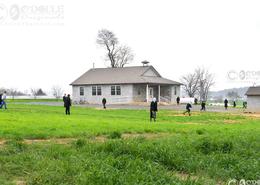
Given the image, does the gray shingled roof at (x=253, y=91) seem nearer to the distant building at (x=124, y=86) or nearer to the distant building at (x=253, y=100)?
the distant building at (x=253, y=100)

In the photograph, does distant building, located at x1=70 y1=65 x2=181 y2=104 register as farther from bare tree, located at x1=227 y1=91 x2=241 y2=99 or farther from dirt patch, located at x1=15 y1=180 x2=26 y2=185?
bare tree, located at x1=227 y1=91 x2=241 y2=99

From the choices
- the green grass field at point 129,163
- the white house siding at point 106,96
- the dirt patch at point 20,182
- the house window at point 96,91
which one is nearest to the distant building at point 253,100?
the white house siding at point 106,96

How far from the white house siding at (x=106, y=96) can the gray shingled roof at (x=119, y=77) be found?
2.84 ft

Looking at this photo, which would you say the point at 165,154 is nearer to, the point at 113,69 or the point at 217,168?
the point at 217,168

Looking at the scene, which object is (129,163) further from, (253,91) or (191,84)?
(191,84)

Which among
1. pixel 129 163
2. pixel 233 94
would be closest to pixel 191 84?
pixel 233 94

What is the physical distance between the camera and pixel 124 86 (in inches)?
2302

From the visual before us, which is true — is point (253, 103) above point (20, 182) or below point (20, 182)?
above

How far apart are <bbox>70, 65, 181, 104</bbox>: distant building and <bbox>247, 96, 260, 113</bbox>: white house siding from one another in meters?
15.9

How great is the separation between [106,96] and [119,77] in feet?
11.7

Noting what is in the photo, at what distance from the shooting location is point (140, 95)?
59625mm

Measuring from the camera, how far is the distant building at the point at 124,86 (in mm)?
58219

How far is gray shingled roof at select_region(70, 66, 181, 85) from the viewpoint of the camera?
58.5m

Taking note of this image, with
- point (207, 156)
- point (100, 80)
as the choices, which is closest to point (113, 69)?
point (100, 80)
